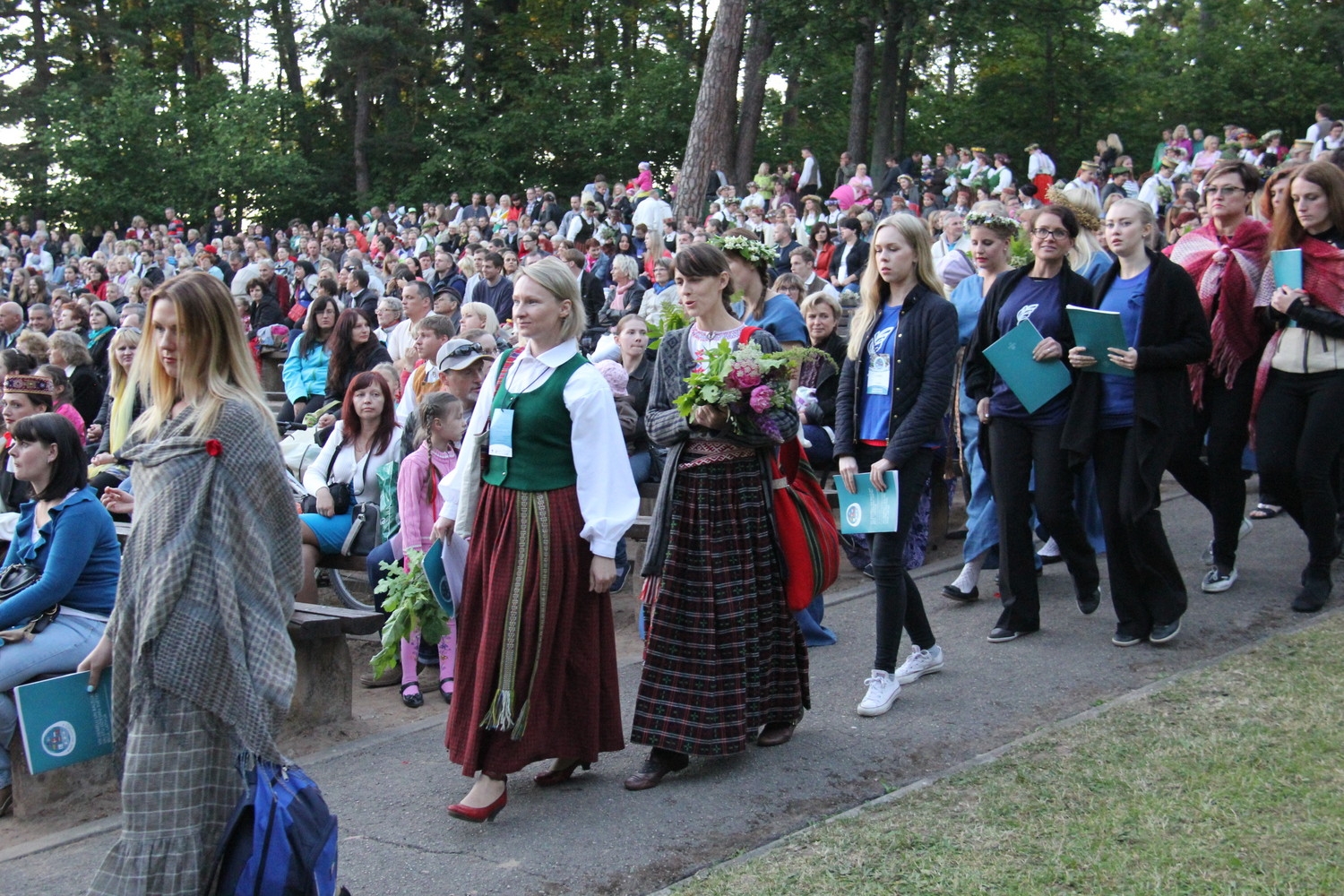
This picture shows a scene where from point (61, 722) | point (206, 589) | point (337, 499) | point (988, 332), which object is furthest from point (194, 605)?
point (988, 332)

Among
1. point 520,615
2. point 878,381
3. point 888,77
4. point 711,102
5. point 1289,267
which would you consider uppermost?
point 888,77

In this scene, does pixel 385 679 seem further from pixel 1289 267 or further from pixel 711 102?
pixel 711 102

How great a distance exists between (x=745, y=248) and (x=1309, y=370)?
2890 mm

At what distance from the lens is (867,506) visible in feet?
18.0

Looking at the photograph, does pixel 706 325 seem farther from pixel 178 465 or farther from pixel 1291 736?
pixel 1291 736

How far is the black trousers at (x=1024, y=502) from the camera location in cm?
611

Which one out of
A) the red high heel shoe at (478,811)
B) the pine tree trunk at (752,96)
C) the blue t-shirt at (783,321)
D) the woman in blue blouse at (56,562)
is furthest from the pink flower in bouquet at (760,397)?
the pine tree trunk at (752,96)

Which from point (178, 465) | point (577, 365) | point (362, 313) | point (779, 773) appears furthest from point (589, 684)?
point (362, 313)

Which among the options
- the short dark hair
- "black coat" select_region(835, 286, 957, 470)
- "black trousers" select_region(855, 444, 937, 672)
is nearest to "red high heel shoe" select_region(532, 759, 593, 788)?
"black trousers" select_region(855, 444, 937, 672)

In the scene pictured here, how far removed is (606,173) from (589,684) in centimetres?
3536

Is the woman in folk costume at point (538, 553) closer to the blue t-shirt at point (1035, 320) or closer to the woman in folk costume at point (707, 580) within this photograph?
the woman in folk costume at point (707, 580)

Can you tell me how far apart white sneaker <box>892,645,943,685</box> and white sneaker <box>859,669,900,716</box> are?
0.27 m

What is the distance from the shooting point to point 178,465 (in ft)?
11.5

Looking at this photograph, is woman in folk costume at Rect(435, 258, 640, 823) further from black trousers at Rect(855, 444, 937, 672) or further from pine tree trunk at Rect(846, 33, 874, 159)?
pine tree trunk at Rect(846, 33, 874, 159)
